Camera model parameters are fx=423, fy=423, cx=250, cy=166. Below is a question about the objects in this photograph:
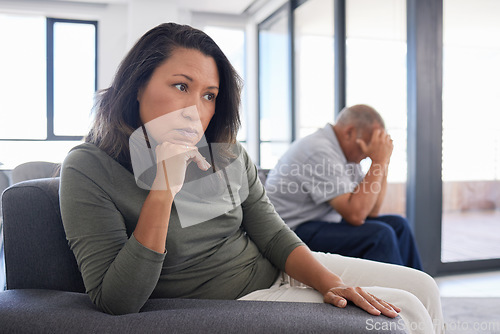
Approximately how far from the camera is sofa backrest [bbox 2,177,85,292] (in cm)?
93

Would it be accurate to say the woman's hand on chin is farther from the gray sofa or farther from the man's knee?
the man's knee

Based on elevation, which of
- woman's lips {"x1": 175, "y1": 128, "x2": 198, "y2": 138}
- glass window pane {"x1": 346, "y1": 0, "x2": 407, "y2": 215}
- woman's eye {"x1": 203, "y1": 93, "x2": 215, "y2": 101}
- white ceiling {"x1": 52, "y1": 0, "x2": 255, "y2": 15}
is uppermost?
white ceiling {"x1": 52, "y1": 0, "x2": 255, "y2": 15}

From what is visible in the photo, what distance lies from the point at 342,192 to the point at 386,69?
1.62 m

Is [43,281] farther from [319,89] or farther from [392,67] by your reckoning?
[319,89]

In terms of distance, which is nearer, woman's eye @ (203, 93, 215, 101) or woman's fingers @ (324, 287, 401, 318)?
woman's fingers @ (324, 287, 401, 318)

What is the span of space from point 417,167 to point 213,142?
2.00 m

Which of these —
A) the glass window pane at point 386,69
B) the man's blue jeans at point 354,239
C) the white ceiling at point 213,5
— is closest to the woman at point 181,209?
the man's blue jeans at point 354,239

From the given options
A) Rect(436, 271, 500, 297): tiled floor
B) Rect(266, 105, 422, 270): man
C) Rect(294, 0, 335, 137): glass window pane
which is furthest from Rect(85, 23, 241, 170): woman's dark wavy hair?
Rect(294, 0, 335, 137): glass window pane

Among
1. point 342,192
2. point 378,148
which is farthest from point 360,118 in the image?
point 342,192

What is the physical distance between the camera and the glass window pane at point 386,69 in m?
2.95

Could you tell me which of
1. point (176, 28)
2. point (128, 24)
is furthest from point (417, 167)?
point (128, 24)

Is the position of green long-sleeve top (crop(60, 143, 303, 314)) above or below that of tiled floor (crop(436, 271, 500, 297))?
above

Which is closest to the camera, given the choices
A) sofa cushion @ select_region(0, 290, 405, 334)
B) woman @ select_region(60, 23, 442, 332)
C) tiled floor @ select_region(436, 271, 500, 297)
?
A: sofa cushion @ select_region(0, 290, 405, 334)

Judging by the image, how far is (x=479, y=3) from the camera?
111 inches
